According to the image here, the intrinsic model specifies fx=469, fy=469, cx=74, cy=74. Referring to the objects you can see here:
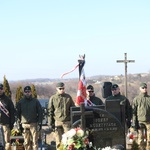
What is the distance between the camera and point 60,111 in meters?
11.1

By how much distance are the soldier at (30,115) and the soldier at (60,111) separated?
1.00 feet

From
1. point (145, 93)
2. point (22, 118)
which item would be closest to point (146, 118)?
point (145, 93)

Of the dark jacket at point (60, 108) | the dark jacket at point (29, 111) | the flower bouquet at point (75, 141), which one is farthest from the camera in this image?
the dark jacket at point (29, 111)

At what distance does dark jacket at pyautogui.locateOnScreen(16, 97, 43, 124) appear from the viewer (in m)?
11.3

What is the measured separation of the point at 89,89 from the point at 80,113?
271 cm

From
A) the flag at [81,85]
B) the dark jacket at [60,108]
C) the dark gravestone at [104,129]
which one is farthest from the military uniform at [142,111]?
the flag at [81,85]

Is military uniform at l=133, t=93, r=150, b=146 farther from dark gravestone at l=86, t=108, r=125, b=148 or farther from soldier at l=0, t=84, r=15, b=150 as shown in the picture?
soldier at l=0, t=84, r=15, b=150

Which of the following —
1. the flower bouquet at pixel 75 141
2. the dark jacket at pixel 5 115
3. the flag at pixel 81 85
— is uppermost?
the flag at pixel 81 85

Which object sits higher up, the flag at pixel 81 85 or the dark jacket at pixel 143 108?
the flag at pixel 81 85

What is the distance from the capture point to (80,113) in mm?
8891

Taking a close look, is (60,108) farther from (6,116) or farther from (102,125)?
(102,125)

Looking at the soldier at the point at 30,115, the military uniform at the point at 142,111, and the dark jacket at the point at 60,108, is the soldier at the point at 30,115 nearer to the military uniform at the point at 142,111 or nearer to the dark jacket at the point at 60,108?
the dark jacket at the point at 60,108

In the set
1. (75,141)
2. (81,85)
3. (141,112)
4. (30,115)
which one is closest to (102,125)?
(81,85)

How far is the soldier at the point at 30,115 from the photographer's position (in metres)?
11.3
